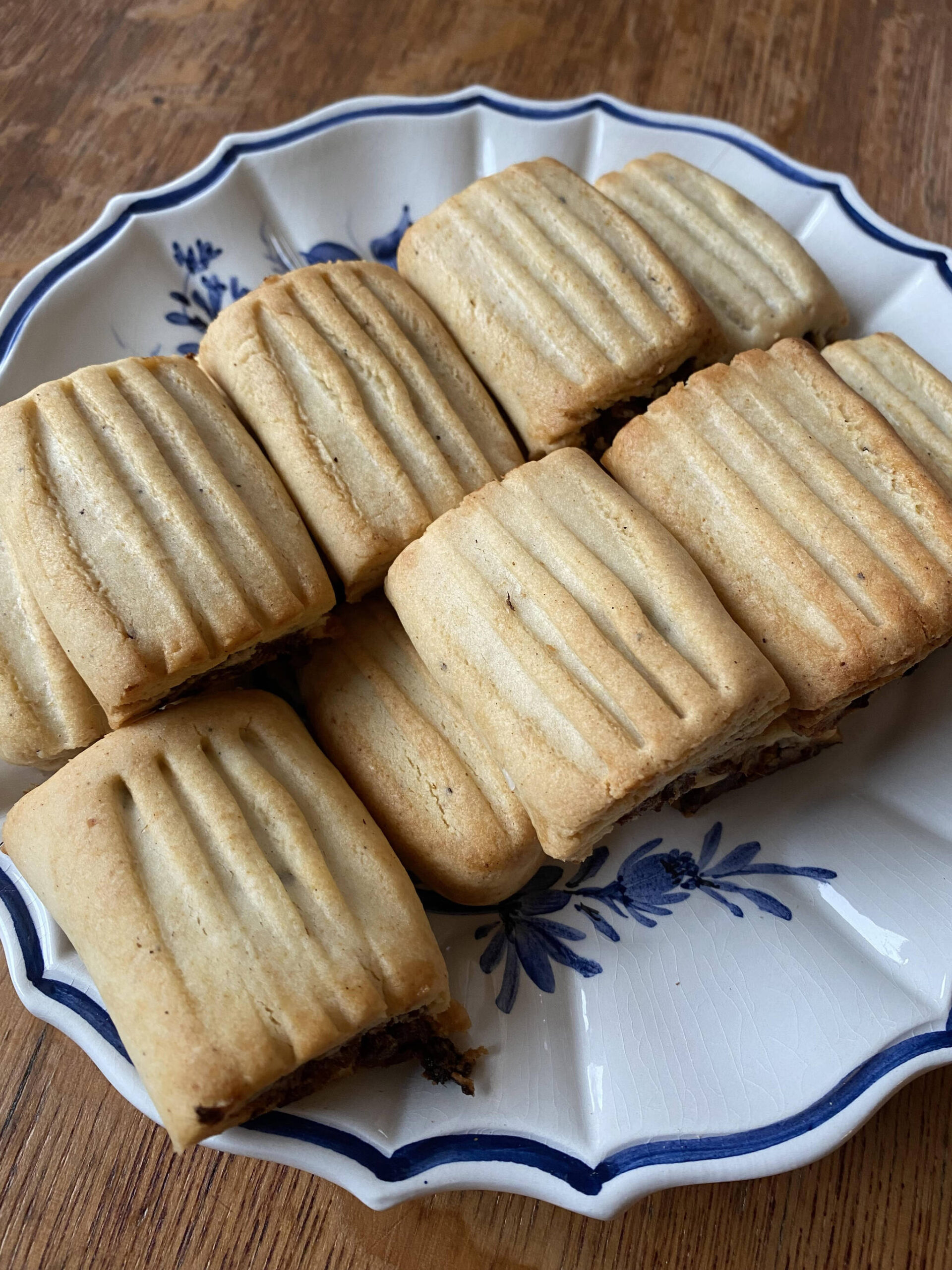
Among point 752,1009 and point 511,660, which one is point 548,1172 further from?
point 511,660

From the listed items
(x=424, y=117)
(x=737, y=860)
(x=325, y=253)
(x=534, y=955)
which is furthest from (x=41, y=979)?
(x=424, y=117)

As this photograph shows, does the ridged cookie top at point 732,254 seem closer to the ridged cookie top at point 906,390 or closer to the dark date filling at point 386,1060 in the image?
the ridged cookie top at point 906,390

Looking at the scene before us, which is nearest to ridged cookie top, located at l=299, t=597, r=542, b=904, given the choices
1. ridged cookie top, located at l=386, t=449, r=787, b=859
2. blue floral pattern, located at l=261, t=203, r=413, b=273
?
ridged cookie top, located at l=386, t=449, r=787, b=859

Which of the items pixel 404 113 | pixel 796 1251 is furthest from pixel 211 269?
pixel 796 1251

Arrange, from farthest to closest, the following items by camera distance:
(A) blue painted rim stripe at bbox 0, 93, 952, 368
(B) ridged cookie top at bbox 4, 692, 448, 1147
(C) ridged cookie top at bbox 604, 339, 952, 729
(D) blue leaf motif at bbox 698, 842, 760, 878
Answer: (A) blue painted rim stripe at bbox 0, 93, 952, 368
(D) blue leaf motif at bbox 698, 842, 760, 878
(C) ridged cookie top at bbox 604, 339, 952, 729
(B) ridged cookie top at bbox 4, 692, 448, 1147

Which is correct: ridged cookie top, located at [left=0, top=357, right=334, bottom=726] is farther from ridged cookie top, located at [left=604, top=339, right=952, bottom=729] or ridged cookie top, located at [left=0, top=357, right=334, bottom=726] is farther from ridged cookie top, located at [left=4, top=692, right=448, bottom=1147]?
ridged cookie top, located at [left=604, top=339, right=952, bottom=729]
